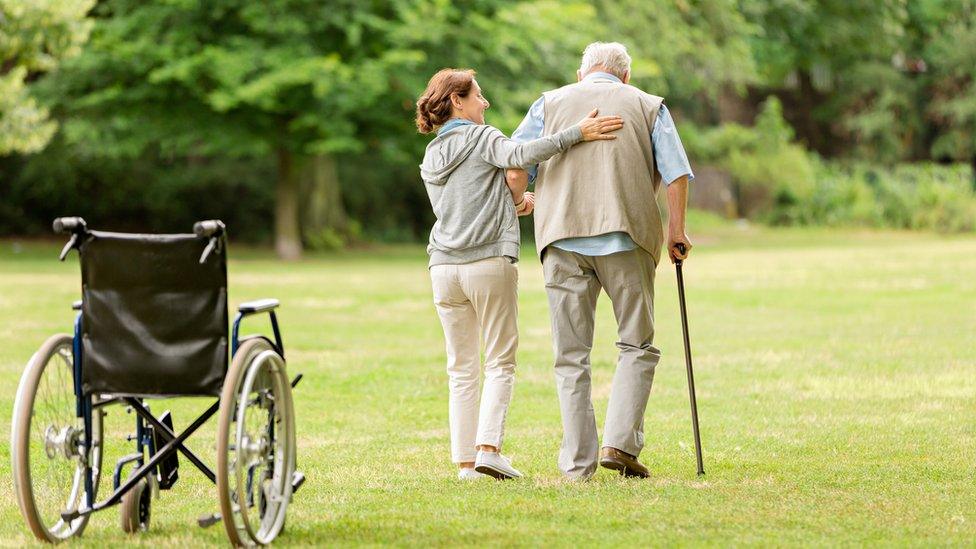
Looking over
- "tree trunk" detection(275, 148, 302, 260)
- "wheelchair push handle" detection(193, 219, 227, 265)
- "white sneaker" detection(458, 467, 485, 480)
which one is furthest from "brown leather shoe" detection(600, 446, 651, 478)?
"tree trunk" detection(275, 148, 302, 260)

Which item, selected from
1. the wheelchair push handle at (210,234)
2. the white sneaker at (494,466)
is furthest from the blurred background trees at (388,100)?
the wheelchair push handle at (210,234)

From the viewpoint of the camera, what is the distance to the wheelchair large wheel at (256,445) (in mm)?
4902

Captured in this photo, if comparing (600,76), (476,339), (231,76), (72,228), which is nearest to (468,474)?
(476,339)

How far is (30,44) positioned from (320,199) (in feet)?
33.7

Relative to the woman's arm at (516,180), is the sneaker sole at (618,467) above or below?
below

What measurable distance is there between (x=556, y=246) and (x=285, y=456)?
187 cm

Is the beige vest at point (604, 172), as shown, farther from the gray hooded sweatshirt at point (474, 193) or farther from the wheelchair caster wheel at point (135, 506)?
the wheelchair caster wheel at point (135, 506)

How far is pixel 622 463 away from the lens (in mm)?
6750

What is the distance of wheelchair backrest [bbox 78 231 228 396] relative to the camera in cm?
509

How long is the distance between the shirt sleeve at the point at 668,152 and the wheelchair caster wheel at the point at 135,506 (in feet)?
8.62

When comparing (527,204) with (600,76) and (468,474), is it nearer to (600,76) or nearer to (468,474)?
(600,76)

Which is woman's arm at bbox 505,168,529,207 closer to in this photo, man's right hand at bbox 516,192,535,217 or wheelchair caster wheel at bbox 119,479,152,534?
man's right hand at bbox 516,192,535,217

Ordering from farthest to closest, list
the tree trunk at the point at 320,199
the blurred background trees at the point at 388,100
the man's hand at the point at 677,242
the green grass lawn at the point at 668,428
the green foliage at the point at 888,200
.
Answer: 1. the green foliage at the point at 888,200
2. the tree trunk at the point at 320,199
3. the blurred background trees at the point at 388,100
4. the man's hand at the point at 677,242
5. the green grass lawn at the point at 668,428

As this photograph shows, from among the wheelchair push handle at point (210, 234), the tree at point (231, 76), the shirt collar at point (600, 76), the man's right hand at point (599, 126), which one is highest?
the tree at point (231, 76)
